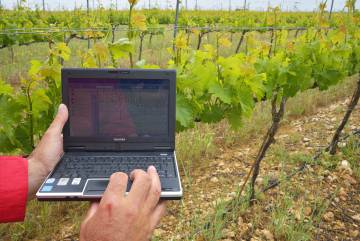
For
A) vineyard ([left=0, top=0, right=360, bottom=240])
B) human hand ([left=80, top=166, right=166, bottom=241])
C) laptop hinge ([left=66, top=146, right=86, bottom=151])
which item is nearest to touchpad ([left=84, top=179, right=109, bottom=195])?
human hand ([left=80, top=166, right=166, bottom=241])

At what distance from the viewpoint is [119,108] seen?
158 centimetres

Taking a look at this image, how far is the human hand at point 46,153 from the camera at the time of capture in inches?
55.8

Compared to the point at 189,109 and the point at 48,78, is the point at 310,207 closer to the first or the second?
the point at 189,109

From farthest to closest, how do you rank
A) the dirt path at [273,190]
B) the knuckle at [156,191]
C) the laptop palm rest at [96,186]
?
1. the dirt path at [273,190]
2. the laptop palm rest at [96,186]
3. the knuckle at [156,191]

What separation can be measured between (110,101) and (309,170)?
225 cm

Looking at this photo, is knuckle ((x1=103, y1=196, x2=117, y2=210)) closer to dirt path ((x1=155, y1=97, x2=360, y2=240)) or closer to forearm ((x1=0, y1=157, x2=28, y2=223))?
forearm ((x1=0, y1=157, x2=28, y2=223))

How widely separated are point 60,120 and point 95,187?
38 centimetres

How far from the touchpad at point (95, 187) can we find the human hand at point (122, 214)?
0.38 ft

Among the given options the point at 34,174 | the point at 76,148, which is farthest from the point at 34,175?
the point at 76,148

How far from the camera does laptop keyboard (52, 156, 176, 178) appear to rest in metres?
1.30

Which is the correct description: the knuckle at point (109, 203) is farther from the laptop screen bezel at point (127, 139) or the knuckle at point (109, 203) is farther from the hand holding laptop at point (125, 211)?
the laptop screen bezel at point (127, 139)

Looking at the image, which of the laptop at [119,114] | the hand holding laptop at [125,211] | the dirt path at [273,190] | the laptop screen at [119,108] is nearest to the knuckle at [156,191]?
the hand holding laptop at [125,211]

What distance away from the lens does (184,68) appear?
2.29 m

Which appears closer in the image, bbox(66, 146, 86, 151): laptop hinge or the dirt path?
bbox(66, 146, 86, 151): laptop hinge
